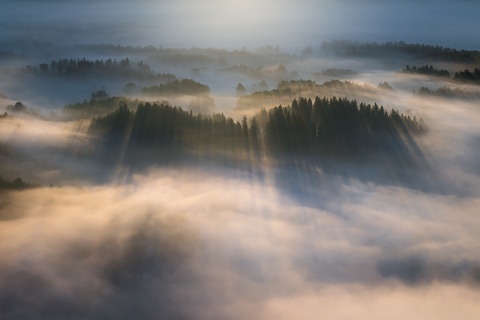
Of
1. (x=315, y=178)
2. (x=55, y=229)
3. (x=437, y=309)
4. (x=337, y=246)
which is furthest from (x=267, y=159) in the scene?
(x=437, y=309)

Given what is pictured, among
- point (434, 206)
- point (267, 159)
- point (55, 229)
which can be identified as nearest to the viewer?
point (55, 229)

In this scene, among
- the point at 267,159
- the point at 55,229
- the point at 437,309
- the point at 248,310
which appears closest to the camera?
the point at 248,310

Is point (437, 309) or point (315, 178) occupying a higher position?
point (315, 178)

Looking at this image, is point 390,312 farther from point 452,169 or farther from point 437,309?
point 452,169

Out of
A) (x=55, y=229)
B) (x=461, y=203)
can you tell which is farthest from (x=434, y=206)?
(x=55, y=229)

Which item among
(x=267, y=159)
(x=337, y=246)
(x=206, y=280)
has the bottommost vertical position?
(x=206, y=280)

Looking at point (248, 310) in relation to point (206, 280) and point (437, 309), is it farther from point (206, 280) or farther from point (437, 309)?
point (437, 309)

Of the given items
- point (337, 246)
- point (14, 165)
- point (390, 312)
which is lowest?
point (390, 312)

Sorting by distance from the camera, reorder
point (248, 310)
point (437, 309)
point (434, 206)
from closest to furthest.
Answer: point (248, 310)
point (437, 309)
point (434, 206)

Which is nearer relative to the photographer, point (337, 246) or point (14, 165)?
point (337, 246)
